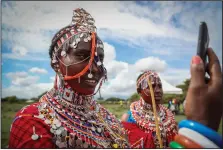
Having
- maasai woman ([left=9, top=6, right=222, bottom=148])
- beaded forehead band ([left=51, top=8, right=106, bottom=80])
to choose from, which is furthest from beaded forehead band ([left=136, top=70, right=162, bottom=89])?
beaded forehead band ([left=51, top=8, right=106, bottom=80])

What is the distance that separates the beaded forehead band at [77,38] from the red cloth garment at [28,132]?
41 cm

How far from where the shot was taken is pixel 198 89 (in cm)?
101

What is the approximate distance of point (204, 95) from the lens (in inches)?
39.9

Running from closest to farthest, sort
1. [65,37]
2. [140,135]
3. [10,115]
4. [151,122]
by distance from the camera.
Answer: [65,37], [140,135], [10,115], [151,122]

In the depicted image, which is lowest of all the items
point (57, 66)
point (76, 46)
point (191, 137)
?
point (191, 137)

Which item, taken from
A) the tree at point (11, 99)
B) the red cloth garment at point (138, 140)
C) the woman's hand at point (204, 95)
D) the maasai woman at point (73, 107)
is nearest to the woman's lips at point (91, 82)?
the maasai woman at point (73, 107)

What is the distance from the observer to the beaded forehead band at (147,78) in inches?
178

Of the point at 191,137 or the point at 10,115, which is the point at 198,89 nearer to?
the point at 191,137

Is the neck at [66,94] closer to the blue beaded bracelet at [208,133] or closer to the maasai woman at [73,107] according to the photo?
the maasai woman at [73,107]

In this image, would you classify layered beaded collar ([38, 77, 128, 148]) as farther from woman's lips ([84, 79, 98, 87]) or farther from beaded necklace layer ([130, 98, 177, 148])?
beaded necklace layer ([130, 98, 177, 148])

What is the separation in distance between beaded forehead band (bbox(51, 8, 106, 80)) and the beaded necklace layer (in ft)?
7.73

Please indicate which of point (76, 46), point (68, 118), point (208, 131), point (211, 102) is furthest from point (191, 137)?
point (76, 46)

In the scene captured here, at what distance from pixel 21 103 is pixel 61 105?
1.34 meters

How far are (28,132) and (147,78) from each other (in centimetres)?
323
